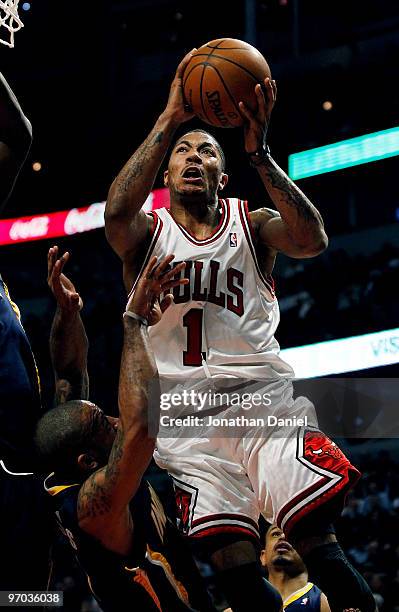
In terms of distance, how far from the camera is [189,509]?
377cm

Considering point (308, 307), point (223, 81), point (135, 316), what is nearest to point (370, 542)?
point (308, 307)

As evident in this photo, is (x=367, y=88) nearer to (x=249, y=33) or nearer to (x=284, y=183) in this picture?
(x=249, y=33)

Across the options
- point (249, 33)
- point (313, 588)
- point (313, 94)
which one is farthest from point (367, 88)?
point (313, 588)

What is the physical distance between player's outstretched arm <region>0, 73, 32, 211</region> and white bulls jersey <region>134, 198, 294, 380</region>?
38.3 inches

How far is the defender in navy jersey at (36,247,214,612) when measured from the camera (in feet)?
10.7

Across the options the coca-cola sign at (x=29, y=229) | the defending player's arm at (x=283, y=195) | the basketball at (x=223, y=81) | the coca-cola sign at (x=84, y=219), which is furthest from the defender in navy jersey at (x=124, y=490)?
the coca-cola sign at (x=29, y=229)

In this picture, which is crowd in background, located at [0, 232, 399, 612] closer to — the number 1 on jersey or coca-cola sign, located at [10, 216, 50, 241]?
coca-cola sign, located at [10, 216, 50, 241]

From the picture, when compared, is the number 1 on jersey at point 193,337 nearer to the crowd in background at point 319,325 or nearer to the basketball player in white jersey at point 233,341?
the basketball player in white jersey at point 233,341

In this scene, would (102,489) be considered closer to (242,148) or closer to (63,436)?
(63,436)

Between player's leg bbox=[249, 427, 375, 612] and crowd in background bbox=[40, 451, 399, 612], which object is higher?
player's leg bbox=[249, 427, 375, 612]

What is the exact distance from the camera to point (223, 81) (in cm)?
389

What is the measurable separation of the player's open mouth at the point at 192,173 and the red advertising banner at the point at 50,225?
37.3ft

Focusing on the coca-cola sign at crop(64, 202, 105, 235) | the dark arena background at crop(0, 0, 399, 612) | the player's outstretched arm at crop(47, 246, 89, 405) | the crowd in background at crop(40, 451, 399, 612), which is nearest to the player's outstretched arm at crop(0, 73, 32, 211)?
the player's outstretched arm at crop(47, 246, 89, 405)

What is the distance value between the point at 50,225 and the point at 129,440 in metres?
13.0
